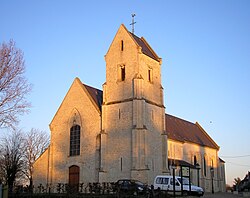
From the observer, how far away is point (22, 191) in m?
28.1

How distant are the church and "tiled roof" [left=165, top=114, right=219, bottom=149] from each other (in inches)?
179

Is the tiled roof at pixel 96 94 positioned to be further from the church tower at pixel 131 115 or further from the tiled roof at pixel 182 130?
the church tower at pixel 131 115

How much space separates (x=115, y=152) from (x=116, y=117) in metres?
3.67

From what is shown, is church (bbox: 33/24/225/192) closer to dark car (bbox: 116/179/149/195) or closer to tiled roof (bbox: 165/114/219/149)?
dark car (bbox: 116/179/149/195)

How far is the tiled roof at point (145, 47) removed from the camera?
135 ft

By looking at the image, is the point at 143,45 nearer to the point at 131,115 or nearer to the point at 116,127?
the point at 131,115

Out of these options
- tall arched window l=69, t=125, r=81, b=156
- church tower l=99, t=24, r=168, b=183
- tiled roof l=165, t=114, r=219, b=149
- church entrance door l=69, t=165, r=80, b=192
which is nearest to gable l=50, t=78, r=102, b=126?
church tower l=99, t=24, r=168, b=183

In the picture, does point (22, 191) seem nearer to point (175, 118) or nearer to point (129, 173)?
point (129, 173)

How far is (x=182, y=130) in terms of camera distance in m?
54.6

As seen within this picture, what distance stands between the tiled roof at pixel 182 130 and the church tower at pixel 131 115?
135 inches

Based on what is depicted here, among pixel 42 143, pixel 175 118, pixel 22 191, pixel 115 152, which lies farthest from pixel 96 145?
pixel 42 143

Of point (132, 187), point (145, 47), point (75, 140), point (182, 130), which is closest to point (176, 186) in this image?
point (132, 187)

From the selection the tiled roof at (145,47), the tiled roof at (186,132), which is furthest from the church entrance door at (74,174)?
the tiled roof at (145,47)

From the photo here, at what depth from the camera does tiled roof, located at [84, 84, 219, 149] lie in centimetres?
4359
